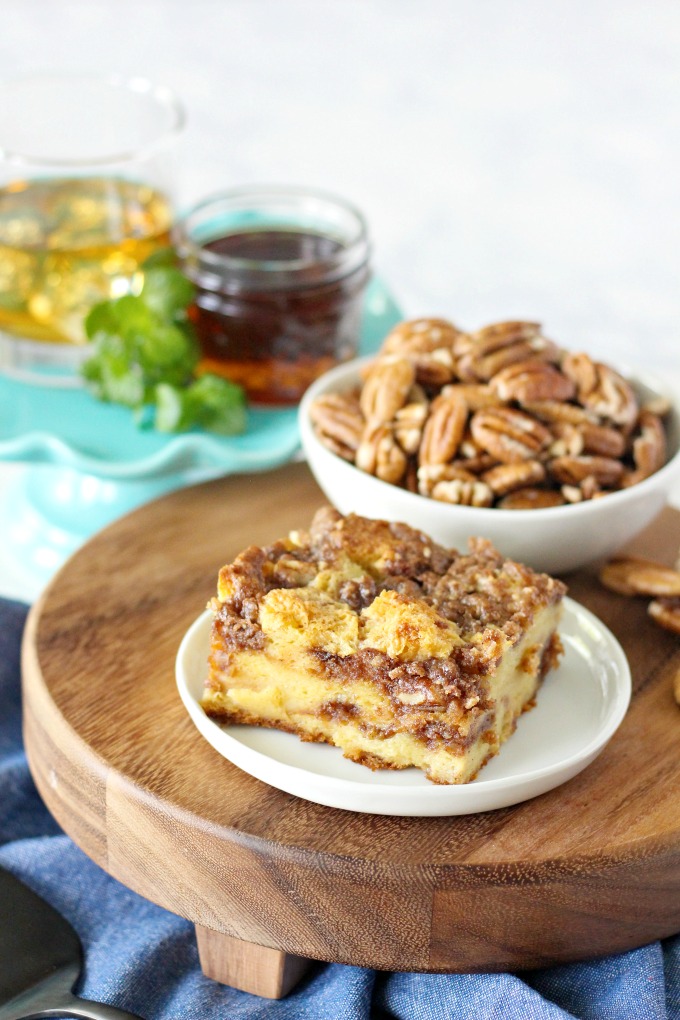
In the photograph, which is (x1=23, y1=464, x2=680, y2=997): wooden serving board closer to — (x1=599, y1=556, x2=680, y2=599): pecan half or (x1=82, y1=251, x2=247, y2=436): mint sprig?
(x1=599, y1=556, x2=680, y2=599): pecan half

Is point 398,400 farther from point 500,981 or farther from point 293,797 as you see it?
point 500,981

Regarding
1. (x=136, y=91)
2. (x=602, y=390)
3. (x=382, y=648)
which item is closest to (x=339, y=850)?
(x=382, y=648)

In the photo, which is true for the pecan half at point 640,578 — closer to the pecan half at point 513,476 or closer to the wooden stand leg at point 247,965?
the pecan half at point 513,476

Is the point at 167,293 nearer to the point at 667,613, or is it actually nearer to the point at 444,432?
the point at 444,432

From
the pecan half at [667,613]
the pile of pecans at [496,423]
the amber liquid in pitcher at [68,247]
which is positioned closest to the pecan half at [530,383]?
the pile of pecans at [496,423]

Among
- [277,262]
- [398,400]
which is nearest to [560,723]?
[398,400]
